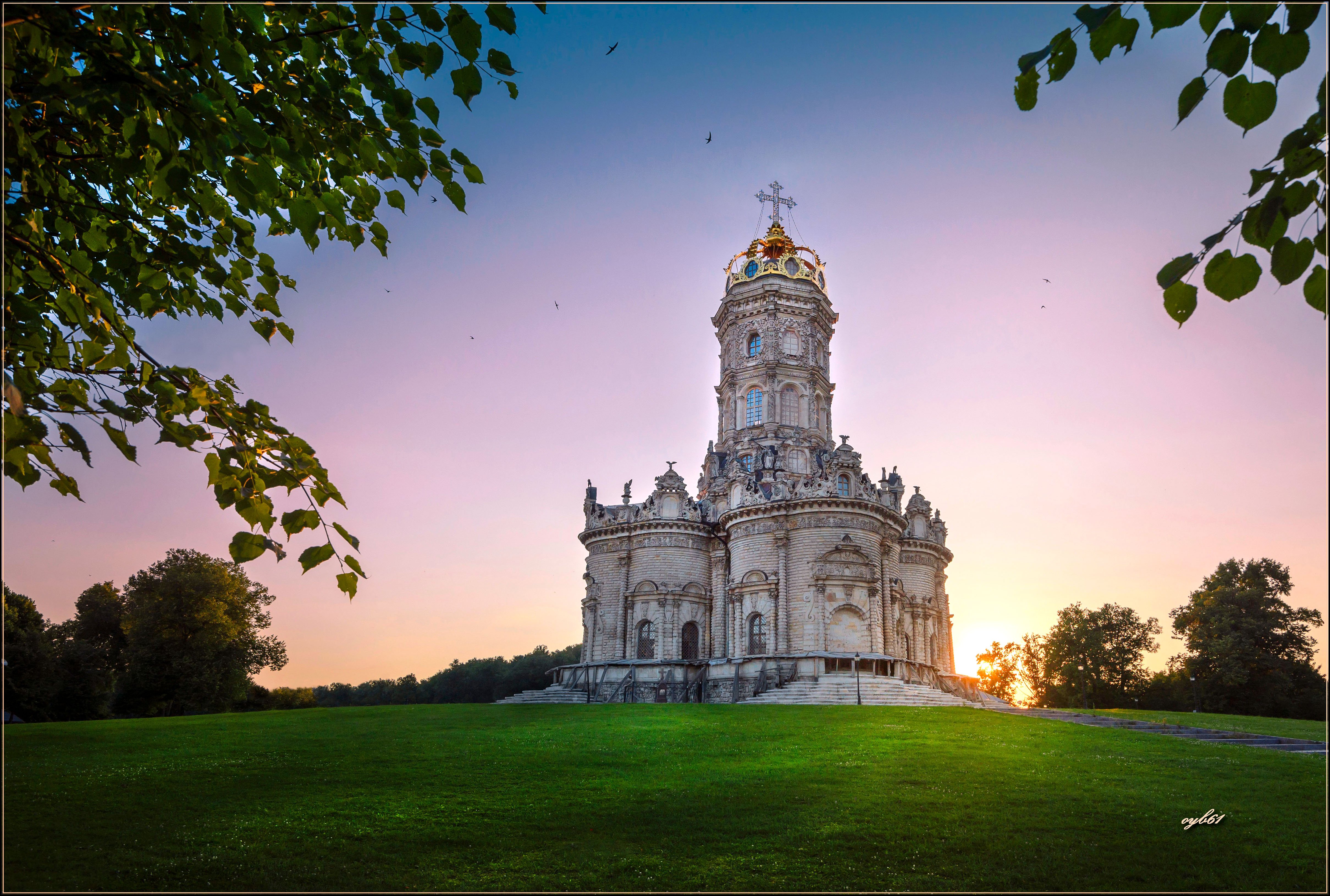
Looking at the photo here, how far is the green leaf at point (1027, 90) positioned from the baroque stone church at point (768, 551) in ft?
113

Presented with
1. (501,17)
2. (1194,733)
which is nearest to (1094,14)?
(501,17)

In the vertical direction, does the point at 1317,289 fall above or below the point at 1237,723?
above

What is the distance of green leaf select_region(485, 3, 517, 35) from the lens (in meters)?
6.06

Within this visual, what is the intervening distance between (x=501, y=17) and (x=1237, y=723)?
1320 inches

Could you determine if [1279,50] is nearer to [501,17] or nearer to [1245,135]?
[1245,135]

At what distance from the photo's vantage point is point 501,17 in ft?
20.0

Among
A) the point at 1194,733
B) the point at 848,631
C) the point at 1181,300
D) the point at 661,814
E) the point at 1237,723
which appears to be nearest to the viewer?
the point at 1181,300

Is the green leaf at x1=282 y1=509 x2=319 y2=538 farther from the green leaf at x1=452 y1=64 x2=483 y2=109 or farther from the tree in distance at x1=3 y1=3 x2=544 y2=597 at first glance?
the green leaf at x1=452 y1=64 x2=483 y2=109

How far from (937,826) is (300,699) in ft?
200

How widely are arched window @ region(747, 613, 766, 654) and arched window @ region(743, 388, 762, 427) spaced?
1408 cm

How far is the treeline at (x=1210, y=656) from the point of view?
4850 cm

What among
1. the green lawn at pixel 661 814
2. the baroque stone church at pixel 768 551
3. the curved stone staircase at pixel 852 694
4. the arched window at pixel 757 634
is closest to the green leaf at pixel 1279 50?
the green lawn at pixel 661 814

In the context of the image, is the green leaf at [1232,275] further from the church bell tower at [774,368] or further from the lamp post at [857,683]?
the church bell tower at [774,368]

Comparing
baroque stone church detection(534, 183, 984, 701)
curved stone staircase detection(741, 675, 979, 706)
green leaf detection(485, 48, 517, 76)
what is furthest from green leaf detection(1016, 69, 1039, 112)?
baroque stone church detection(534, 183, 984, 701)
